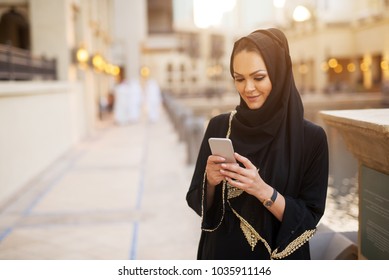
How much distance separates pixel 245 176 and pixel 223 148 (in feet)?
0.40

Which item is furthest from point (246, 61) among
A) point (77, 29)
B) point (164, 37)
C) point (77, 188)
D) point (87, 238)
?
point (164, 37)

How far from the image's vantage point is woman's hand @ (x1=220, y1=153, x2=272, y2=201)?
1748 mm

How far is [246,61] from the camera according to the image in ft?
6.00

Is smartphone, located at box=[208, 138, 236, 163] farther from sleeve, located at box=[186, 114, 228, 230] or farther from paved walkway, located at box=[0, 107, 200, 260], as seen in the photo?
paved walkway, located at box=[0, 107, 200, 260]

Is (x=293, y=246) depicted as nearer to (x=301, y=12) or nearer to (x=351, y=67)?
(x=301, y=12)

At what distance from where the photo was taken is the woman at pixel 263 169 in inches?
71.5

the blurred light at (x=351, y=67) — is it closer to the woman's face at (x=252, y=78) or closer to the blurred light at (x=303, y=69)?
the blurred light at (x=303, y=69)

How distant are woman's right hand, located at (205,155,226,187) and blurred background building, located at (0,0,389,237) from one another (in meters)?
4.84

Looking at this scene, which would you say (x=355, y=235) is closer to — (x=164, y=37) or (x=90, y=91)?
(x=90, y=91)

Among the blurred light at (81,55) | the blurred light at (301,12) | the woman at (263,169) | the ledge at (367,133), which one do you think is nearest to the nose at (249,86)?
the woman at (263,169)

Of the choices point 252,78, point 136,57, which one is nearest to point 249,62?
Answer: point 252,78
